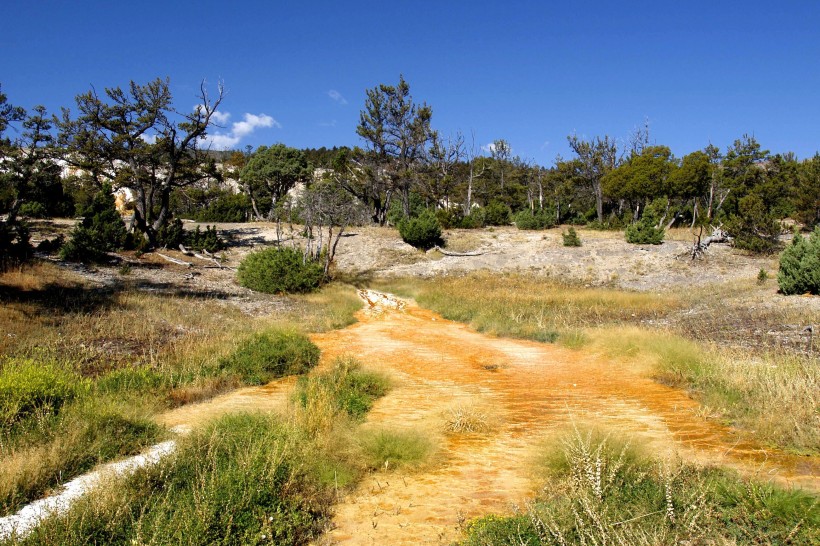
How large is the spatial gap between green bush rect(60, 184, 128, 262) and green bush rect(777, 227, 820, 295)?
25.9 meters

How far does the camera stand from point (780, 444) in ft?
18.6

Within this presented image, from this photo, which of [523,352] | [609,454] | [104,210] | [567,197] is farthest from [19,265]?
[567,197]

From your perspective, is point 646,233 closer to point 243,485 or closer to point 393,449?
point 393,449

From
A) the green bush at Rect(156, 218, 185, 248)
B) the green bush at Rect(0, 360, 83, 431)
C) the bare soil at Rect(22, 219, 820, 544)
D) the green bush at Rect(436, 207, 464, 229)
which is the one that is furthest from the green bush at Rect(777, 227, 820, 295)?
the green bush at Rect(156, 218, 185, 248)

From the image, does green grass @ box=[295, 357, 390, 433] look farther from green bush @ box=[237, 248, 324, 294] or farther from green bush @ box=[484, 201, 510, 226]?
green bush @ box=[484, 201, 510, 226]

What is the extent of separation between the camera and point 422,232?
3234 cm

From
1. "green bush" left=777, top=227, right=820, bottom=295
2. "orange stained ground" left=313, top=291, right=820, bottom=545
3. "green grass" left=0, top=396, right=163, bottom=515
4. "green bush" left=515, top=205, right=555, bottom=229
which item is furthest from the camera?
"green bush" left=515, top=205, right=555, bottom=229

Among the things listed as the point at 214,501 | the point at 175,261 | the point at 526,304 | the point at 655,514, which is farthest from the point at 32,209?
the point at 655,514

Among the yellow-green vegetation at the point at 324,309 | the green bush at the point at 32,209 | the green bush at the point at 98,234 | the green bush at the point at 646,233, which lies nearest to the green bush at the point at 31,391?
the yellow-green vegetation at the point at 324,309

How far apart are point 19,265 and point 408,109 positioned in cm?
3154

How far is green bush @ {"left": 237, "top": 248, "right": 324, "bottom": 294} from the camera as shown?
19.4 metres

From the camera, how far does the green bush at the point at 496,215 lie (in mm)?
43438

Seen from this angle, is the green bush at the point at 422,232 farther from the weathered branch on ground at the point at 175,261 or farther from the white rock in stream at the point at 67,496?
the white rock in stream at the point at 67,496

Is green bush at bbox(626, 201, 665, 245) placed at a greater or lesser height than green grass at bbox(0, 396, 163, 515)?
greater
